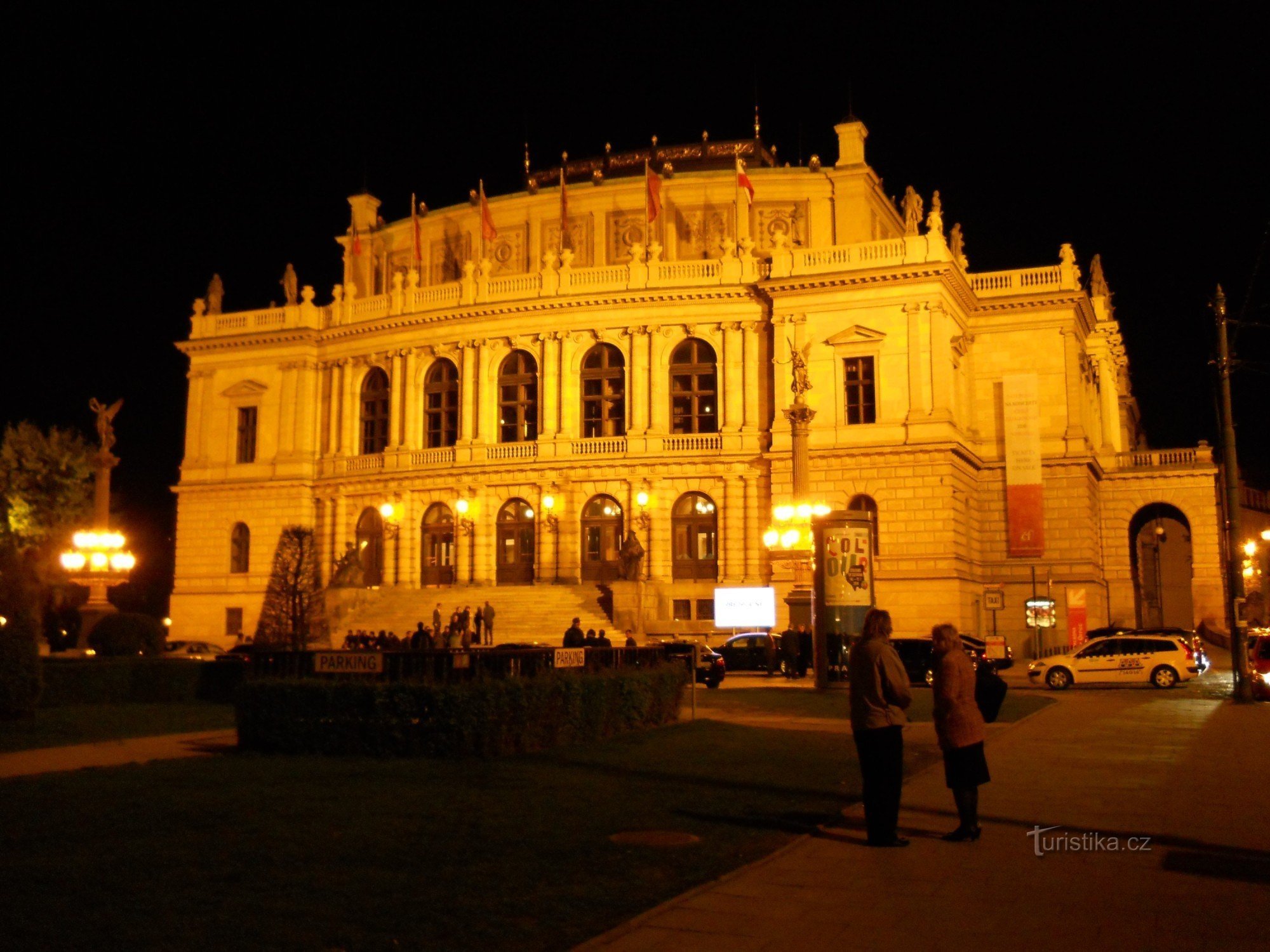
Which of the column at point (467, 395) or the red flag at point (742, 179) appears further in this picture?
the column at point (467, 395)

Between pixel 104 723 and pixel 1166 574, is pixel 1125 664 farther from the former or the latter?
pixel 1166 574

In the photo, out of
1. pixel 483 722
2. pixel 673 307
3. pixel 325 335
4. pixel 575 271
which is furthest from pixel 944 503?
pixel 483 722

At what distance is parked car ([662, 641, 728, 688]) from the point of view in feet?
114

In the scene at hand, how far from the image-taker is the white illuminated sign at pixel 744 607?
46312 mm

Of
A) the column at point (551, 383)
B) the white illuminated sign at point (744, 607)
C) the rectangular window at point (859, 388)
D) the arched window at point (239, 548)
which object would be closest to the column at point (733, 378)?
the rectangular window at point (859, 388)

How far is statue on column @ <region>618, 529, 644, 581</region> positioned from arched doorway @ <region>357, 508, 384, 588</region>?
13584 mm

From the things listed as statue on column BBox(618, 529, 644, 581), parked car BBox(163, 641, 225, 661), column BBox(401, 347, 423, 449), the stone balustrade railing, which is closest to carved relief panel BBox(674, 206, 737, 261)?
the stone balustrade railing

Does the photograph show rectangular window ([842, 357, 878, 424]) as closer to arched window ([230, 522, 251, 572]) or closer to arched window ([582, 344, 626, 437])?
arched window ([582, 344, 626, 437])

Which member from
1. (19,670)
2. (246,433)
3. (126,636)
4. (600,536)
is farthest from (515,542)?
(19,670)

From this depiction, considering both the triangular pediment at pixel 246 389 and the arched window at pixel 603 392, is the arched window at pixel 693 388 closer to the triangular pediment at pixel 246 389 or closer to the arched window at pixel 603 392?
the arched window at pixel 603 392

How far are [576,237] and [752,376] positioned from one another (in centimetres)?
1507

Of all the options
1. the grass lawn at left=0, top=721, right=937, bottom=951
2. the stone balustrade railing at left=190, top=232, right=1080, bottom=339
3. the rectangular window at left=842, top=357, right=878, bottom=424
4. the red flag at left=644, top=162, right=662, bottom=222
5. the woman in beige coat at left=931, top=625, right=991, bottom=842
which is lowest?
the grass lawn at left=0, top=721, right=937, bottom=951

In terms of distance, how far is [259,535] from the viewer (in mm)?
62312

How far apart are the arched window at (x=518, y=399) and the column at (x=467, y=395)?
1.17 meters
